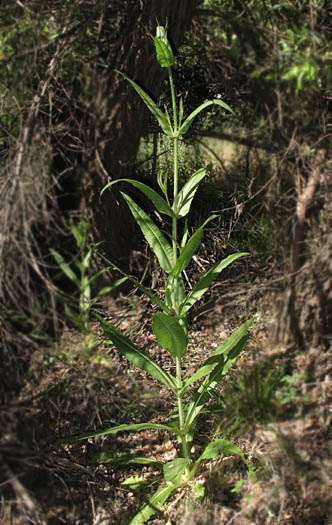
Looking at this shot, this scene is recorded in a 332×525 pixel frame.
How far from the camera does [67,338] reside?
1.69 m

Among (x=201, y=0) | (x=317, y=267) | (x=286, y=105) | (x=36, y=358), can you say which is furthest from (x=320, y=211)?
(x=36, y=358)

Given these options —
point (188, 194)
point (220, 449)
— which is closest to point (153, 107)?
point (188, 194)

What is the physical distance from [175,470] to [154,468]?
0.32m

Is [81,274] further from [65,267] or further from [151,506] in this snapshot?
[151,506]

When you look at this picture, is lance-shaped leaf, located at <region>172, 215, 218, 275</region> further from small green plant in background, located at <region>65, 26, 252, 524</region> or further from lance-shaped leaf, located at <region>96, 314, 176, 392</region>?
lance-shaped leaf, located at <region>96, 314, 176, 392</region>

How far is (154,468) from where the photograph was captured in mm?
2133

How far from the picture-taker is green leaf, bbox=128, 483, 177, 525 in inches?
71.2

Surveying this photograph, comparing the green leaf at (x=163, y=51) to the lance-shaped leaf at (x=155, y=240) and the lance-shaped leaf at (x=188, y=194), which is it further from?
the lance-shaped leaf at (x=155, y=240)

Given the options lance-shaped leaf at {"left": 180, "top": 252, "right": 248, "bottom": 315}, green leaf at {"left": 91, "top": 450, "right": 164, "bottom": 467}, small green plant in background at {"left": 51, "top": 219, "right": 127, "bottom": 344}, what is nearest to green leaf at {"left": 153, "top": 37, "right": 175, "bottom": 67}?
small green plant in background at {"left": 51, "top": 219, "right": 127, "bottom": 344}

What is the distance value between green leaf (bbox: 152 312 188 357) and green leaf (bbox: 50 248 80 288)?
32 centimetres

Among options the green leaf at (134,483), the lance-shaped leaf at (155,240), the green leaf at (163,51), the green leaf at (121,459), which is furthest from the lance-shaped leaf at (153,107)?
the green leaf at (134,483)

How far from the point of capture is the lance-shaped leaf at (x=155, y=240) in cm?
182

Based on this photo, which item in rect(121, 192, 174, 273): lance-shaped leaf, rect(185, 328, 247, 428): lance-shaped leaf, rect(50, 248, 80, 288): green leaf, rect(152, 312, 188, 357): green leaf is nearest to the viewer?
rect(50, 248, 80, 288): green leaf

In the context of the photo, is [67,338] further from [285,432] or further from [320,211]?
[320,211]
